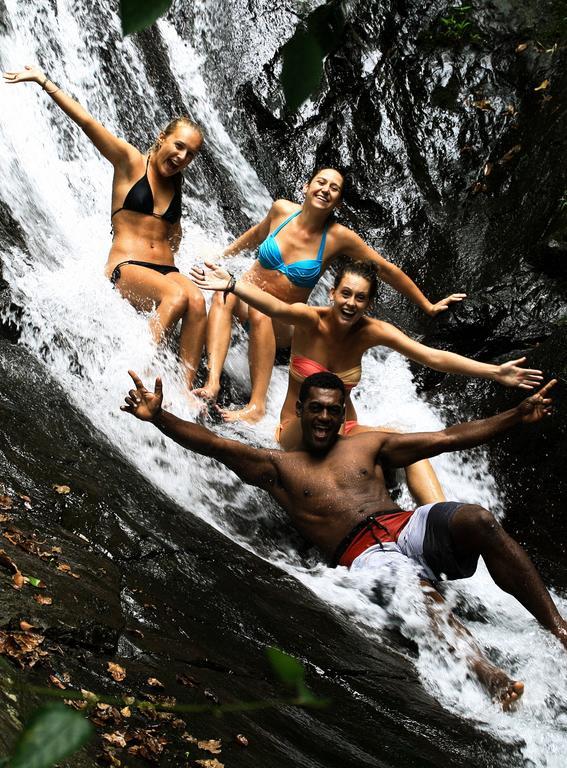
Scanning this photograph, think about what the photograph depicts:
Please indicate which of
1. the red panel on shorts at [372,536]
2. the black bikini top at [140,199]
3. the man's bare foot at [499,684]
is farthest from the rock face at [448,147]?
the man's bare foot at [499,684]

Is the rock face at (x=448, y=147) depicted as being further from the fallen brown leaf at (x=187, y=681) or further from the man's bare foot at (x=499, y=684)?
the fallen brown leaf at (x=187, y=681)

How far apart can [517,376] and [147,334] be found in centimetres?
234

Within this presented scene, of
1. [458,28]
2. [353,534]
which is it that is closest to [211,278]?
[353,534]

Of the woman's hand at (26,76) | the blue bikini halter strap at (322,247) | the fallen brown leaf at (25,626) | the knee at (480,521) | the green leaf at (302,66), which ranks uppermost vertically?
the blue bikini halter strap at (322,247)

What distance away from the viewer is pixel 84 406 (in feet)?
17.1

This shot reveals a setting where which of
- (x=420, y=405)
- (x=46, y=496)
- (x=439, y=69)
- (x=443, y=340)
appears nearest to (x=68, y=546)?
(x=46, y=496)

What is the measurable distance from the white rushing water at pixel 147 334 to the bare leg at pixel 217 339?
0.27 m

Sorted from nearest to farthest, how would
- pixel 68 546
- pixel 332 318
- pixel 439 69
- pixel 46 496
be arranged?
pixel 68 546
pixel 46 496
pixel 332 318
pixel 439 69

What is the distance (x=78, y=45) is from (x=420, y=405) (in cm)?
490

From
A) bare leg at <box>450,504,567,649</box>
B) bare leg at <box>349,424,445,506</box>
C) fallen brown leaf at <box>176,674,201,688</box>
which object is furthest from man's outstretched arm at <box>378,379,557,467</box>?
fallen brown leaf at <box>176,674,201,688</box>

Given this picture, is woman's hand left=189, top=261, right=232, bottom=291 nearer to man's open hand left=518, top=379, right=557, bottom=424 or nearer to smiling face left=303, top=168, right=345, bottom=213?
man's open hand left=518, top=379, right=557, bottom=424

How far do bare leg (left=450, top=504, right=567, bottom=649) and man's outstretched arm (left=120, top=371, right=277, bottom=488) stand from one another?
3.74 ft

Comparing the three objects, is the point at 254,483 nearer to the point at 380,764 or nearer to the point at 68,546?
the point at 68,546

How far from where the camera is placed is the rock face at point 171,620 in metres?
2.87
